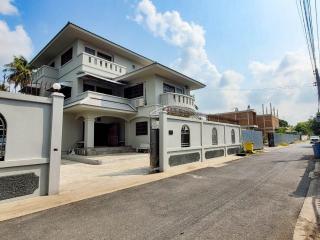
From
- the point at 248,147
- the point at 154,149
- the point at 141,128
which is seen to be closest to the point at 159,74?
the point at 141,128

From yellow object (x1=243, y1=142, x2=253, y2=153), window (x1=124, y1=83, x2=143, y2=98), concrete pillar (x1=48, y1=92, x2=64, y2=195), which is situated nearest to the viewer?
concrete pillar (x1=48, y1=92, x2=64, y2=195)

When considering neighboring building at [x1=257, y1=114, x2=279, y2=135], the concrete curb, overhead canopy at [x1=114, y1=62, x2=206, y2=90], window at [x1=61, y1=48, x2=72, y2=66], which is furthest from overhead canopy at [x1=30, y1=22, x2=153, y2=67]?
neighboring building at [x1=257, y1=114, x2=279, y2=135]

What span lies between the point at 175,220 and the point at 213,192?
2469 millimetres

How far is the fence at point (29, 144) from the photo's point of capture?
5.42 metres

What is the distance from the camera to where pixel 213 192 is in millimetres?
6344

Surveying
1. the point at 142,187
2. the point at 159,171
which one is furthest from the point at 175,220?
the point at 159,171

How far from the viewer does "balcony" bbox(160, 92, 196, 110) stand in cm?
1731

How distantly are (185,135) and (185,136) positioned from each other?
58 millimetres

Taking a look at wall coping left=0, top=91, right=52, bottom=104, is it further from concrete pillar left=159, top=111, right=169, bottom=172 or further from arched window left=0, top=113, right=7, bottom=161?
concrete pillar left=159, top=111, right=169, bottom=172

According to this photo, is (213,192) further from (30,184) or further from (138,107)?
(138,107)

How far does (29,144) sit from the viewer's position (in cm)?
583

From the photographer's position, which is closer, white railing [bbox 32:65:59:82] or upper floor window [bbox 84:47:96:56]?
upper floor window [bbox 84:47:96:56]

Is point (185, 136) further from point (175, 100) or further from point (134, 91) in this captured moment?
point (134, 91)

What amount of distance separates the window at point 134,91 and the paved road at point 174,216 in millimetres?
12636
